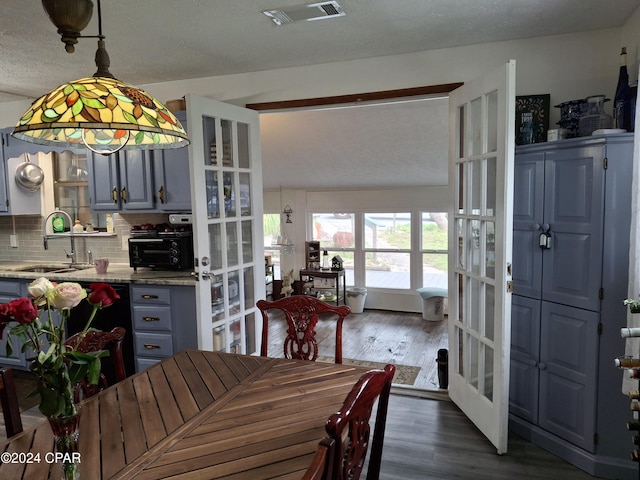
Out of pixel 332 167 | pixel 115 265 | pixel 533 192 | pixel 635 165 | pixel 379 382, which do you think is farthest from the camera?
pixel 332 167

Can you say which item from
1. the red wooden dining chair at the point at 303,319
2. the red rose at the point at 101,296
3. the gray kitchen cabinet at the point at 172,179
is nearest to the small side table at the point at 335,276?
the gray kitchen cabinet at the point at 172,179

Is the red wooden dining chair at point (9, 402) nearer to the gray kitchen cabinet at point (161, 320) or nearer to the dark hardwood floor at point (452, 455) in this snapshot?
the dark hardwood floor at point (452, 455)

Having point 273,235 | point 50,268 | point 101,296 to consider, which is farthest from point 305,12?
point 273,235

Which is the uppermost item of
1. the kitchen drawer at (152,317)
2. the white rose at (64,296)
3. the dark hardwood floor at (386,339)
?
the white rose at (64,296)

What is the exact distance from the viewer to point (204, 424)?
147 centimetres

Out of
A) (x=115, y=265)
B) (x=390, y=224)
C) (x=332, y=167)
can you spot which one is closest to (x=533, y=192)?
(x=115, y=265)

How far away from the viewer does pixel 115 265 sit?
413cm

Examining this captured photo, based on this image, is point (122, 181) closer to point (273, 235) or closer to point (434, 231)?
point (273, 235)

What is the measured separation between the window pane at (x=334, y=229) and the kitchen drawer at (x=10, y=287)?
16.0 feet

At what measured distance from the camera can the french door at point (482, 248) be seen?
2400 millimetres

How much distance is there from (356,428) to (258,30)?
229cm

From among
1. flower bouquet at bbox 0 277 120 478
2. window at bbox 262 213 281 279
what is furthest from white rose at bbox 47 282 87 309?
window at bbox 262 213 281 279

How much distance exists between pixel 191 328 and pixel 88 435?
76.0 inches

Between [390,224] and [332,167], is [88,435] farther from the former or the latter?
[390,224]
